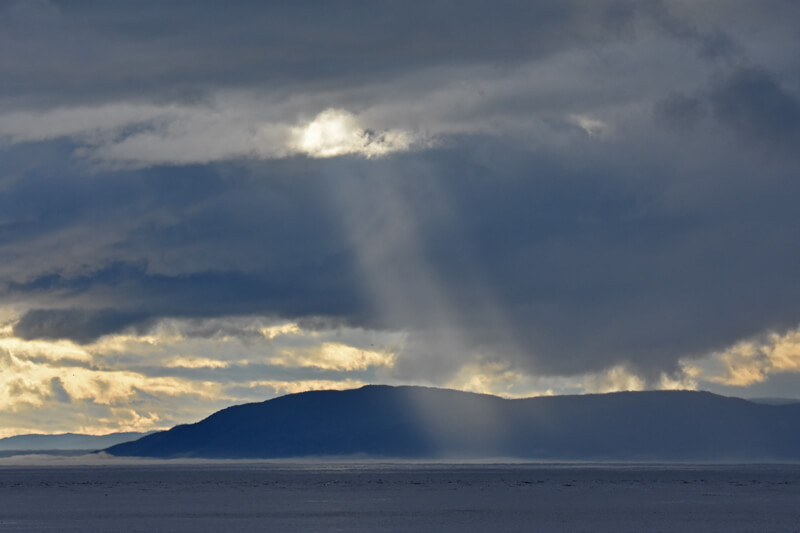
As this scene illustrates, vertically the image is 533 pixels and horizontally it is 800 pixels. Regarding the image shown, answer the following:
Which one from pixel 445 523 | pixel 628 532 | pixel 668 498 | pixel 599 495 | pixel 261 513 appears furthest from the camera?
pixel 599 495

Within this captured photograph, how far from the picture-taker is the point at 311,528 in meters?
105

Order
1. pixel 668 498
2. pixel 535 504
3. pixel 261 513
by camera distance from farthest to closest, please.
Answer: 1. pixel 668 498
2. pixel 535 504
3. pixel 261 513

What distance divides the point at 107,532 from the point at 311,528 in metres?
18.0

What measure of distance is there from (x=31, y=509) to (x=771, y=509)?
88.5m

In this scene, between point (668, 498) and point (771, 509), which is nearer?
point (771, 509)

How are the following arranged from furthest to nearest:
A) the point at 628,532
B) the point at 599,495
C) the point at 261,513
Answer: the point at 599,495 < the point at 261,513 < the point at 628,532

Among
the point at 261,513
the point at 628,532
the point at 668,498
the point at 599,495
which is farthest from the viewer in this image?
the point at 599,495

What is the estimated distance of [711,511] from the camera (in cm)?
13338

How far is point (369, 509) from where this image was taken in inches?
5472

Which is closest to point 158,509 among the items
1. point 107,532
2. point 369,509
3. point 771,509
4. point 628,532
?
point 369,509

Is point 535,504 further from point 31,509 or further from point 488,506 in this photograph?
point 31,509

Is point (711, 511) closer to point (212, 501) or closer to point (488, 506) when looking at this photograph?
point (488, 506)

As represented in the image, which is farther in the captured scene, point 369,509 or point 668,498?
point 668,498

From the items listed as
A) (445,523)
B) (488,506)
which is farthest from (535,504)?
(445,523)
